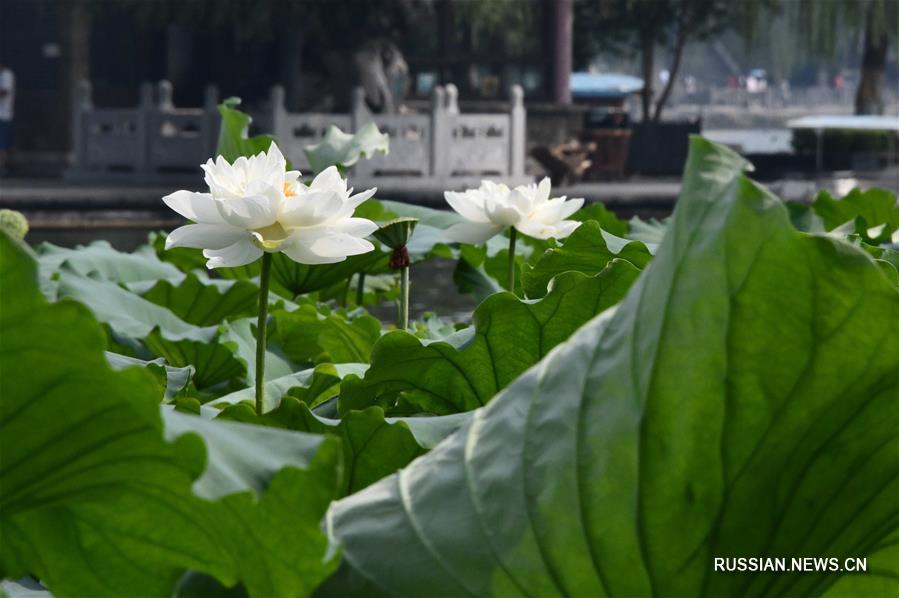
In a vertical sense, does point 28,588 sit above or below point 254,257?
below

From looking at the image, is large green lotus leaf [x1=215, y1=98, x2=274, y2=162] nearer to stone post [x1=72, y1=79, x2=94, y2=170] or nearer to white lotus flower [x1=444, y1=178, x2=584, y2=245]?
white lotus flower [x1=444, y1=178, x2=584, y2=245]

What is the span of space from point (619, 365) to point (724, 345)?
0.19 ft

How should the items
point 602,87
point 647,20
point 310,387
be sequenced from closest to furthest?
point 310,387, point 647,20, point 602,87

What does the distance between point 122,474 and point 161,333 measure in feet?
4.34

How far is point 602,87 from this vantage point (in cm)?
2919

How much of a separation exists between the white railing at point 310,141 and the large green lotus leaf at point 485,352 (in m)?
14.4

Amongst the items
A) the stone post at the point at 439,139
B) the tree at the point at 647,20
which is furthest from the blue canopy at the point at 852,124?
the stone post at the point at 439,139

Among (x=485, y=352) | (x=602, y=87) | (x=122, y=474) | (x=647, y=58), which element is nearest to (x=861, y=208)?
(x=485, y=352)

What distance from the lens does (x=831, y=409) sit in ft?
2.87

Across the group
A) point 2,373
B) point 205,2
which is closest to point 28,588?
point 2,373

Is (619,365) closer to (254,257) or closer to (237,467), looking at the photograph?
(237,467)

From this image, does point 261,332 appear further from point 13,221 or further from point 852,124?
point 852,124

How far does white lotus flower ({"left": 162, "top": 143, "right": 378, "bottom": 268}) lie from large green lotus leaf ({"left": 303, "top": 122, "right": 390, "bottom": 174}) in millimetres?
913

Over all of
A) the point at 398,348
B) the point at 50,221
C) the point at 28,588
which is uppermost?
the point at 398,348
